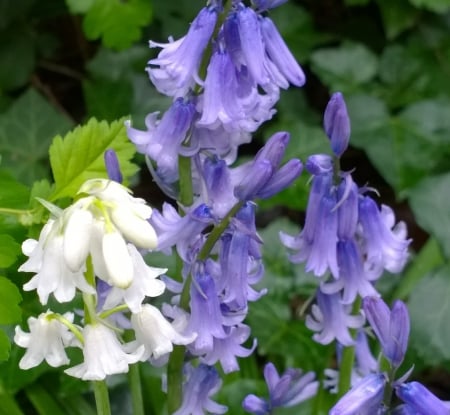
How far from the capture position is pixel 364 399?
1187mm

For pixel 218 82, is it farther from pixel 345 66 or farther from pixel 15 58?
pixel 15 58

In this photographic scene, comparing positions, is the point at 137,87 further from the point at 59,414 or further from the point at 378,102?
the point at 59,414

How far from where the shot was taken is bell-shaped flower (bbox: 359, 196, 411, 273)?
1.45m

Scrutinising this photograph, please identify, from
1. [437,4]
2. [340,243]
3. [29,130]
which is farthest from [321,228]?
[437,4]

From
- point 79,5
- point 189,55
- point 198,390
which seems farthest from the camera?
point 79,5

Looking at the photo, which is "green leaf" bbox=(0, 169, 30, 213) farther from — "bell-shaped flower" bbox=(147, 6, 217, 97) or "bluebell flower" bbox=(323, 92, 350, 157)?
"bluebell flower" bbox=(323, 92, 350, 157)

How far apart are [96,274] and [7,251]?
1.04 feet

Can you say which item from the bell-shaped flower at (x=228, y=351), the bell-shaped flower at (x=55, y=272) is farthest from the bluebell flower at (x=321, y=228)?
the bell-shaped flower at (x=55, y=272)

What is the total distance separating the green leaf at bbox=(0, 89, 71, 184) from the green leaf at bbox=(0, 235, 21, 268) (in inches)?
41.2

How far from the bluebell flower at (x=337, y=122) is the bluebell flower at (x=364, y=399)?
12.8 inches

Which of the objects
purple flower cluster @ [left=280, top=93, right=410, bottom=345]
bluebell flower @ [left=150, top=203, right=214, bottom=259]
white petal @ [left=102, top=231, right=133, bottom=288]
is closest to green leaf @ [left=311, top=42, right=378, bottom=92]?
purple flower cluster @ [left=280, top=93, right=410, bottom=345]

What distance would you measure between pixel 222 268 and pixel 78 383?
0.54 metres

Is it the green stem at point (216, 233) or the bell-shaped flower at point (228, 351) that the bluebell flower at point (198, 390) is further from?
the green stem at point (216, 233)

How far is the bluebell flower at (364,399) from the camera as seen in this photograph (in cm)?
116
